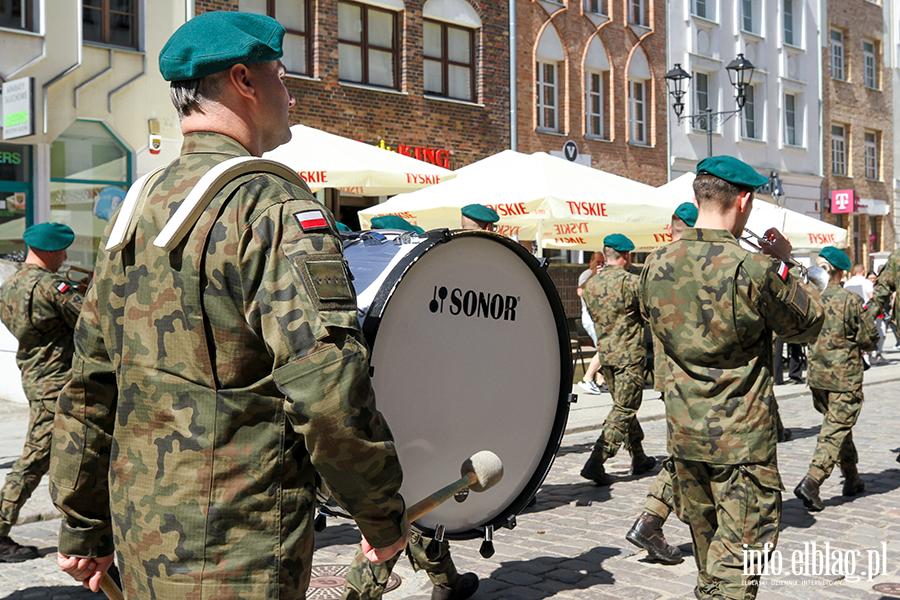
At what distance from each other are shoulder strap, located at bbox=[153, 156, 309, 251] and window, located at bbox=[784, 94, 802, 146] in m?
27.1

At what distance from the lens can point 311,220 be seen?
183 centimetres

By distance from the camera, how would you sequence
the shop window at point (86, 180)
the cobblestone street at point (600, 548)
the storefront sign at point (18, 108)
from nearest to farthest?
the cobblestone street at point (600, 548) → the storefront sign at point (18, 108) → the shop window at point (86, 180)

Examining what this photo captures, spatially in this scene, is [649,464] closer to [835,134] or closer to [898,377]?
[898,377]

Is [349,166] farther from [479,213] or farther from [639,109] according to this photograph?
[639,109]

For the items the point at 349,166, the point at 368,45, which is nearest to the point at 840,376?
the point at 349,166

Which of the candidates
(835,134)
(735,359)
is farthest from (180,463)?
(835,134)

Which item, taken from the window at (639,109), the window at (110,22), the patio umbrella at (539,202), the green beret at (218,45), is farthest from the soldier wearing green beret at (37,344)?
the window at (639,109)

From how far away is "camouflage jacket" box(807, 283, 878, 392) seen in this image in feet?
21.9

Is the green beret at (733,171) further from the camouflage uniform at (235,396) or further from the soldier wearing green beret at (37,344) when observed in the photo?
the soldier wearing green beret at (37,344)

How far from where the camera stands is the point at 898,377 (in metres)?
14.5

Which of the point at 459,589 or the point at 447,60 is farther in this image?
the point at 447,60

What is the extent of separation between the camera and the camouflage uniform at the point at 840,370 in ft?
21.2

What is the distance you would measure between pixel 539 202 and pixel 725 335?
6860mm

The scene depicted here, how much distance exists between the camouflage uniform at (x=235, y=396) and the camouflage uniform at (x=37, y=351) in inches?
141
